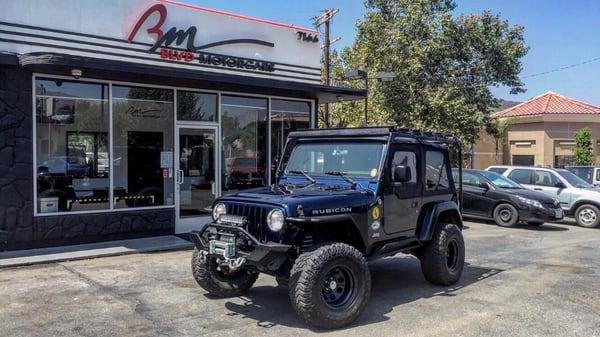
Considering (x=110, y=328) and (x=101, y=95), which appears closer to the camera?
(x=110, y=328)

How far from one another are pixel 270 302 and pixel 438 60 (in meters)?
14.6

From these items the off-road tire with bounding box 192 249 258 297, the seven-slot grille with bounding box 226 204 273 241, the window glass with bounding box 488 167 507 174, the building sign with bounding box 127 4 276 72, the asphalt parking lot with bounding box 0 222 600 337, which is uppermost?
the building sign with bounding box 127 4 276 72

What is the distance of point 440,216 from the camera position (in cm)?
745

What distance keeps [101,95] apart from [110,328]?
233 inches

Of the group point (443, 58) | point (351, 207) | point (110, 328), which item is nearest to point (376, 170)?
point (351, 207)

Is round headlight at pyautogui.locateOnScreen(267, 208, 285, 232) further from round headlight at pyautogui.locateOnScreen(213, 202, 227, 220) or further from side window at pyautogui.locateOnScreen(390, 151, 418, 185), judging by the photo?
side window at pyautogui.locateOnScreen(390, 151, 418, 185)

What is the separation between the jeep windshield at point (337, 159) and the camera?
6.55 m

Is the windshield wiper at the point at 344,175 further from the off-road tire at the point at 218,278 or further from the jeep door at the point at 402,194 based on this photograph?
the off-road tire at the point at 218,278

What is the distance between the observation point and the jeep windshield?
6.55 metres

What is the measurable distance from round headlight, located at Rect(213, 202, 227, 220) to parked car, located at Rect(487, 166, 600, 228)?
11807 mm

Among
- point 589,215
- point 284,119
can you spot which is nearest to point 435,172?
point 284,119

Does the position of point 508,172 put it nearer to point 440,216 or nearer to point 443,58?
point 443,58

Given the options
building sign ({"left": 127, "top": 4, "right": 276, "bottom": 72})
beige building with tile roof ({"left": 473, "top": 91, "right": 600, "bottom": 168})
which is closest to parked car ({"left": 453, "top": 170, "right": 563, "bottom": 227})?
building sign ({"left": 127, "top": 4, "right": 276, "bottom": 72})

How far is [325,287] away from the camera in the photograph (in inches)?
Answer: 218
